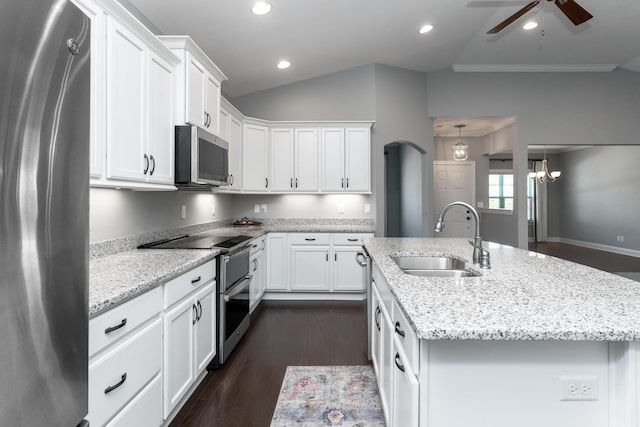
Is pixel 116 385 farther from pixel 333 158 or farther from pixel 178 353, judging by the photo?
pixel 333 158

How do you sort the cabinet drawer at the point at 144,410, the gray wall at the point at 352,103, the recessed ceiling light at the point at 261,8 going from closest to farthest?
the cabinet drawer at the point at 144,410 → the recessed ceiling light at the point at 261,8 → the gray wall at the point at 352,103

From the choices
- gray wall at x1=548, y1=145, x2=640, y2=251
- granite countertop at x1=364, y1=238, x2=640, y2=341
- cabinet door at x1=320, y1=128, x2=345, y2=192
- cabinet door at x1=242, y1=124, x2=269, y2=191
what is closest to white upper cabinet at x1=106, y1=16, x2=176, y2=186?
granite countertop at x1=364, y1=238, x2=640, y2=341

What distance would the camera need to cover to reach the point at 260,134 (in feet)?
14.4

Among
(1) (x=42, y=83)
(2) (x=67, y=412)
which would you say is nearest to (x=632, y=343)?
(2) (x=67, y=412)

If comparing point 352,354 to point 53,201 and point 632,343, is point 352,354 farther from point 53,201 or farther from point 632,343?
point 53,201

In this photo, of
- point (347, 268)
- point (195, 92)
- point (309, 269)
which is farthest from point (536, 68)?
point (195, 92)

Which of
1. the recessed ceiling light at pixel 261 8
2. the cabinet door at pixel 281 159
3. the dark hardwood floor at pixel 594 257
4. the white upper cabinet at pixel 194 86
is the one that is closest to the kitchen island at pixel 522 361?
the white upper cabinet at pixel 194 86

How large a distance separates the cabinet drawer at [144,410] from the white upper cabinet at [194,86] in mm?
1784

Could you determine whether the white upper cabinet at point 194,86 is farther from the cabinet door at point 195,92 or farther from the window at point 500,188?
the window at point 500,188

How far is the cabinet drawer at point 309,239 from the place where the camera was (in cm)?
415

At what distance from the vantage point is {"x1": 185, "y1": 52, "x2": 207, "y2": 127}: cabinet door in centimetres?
250

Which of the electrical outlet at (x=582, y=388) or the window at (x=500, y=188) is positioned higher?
the window at (x=500, y=188)

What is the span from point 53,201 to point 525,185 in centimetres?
606

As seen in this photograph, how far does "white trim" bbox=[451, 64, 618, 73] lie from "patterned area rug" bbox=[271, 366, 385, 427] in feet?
16.0
